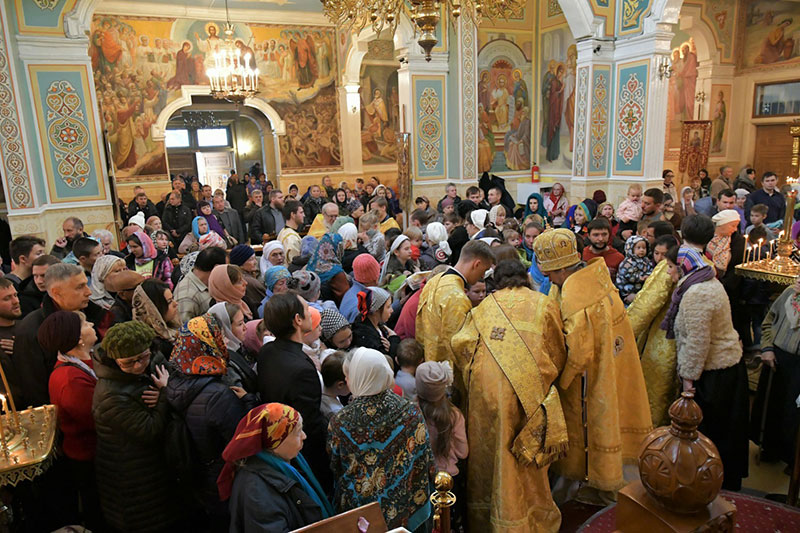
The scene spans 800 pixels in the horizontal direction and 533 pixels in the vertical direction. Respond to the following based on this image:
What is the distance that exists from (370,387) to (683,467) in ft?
4.80

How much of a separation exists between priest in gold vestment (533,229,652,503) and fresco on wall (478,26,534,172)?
1243cm

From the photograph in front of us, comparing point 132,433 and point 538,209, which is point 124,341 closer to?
point 132,433

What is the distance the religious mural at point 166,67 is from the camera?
13.3 m

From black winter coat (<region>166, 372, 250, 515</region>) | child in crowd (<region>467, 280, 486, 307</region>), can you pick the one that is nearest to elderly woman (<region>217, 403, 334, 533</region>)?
black winter coat (<region>166, 372, 250, 515</region>)

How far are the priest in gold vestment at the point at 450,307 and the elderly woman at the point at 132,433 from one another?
144cm

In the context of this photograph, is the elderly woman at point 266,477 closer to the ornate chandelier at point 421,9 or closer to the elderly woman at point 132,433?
the elderly woman at point 132,433

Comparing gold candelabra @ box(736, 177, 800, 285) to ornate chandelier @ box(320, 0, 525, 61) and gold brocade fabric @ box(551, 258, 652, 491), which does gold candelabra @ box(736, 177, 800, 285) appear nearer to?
gold brocade fabric @ box(551, 258, 652, 491)

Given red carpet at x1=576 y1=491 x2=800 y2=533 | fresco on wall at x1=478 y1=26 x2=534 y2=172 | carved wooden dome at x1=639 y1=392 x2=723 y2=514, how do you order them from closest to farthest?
1. carved wooden dome at x1=639 y1=392 x2=723 y2=514
2. red carpet at x1=576 y1=491 x2=800 y2=533
3. fresco on wall at x1=478 y1=26 x2=534 y2=172

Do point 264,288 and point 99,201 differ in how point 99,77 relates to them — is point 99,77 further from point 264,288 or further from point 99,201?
point 264,288

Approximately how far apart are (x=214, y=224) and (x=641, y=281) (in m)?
5.85

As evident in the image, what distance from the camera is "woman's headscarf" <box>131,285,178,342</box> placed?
3058mm

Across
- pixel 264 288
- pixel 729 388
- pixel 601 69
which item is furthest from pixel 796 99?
pixel 264 288

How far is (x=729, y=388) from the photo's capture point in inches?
131

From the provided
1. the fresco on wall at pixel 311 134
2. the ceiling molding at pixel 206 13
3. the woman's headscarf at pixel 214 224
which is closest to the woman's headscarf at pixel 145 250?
the woman's headscarf at pixel 214 224
